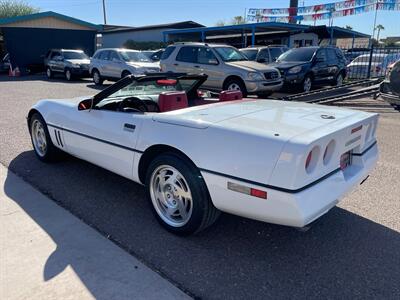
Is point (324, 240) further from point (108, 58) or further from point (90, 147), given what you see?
point (108, 58)

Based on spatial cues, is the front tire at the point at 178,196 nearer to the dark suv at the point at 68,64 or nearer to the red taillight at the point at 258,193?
the red taillight at the point at 258,193

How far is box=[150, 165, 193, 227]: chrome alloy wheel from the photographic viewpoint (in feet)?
9.89

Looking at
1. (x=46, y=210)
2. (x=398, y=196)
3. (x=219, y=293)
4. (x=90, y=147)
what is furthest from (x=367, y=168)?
(x=46, y=210)

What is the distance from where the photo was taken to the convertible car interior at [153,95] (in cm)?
345

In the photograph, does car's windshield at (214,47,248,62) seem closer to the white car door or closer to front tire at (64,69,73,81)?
the white car door

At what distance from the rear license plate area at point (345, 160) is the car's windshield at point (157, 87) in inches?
80.1

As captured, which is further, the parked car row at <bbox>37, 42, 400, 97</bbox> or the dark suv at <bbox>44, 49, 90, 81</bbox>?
the dark suv at <bbox>44, 49, 90, 81</bbox>

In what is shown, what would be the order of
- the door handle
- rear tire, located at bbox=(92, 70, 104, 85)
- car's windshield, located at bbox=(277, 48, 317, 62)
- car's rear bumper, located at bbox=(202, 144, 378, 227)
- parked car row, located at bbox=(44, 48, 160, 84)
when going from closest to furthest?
car's rear bumper, located at bbox=(202, 144, 378, 227), the door handle, car's windshield, located at bbox=(277, 48, 317, 62), parked car row, located at bbox=(44, 48, 160, 84), rear tire, located at bbox=(92, 70, 104, 85)

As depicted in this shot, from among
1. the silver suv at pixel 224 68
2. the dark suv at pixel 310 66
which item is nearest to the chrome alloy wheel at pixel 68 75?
the silver suv at pixel 224 68

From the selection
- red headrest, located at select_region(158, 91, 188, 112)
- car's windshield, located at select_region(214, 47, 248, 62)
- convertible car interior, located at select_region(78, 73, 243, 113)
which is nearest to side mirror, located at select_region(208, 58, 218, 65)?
car's windshield, located at select_region(214, 47, 248, 62)

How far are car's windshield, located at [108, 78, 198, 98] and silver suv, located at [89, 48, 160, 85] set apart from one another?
35.6 feet

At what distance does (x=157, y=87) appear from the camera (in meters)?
4.17

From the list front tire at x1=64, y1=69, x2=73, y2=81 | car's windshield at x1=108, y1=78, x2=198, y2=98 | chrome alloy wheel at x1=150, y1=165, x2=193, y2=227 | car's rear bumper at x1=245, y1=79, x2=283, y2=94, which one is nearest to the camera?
chrome alloy wheel at x1=150, y1=165, x2=193, y2=227

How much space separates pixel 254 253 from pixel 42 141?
3475mm
